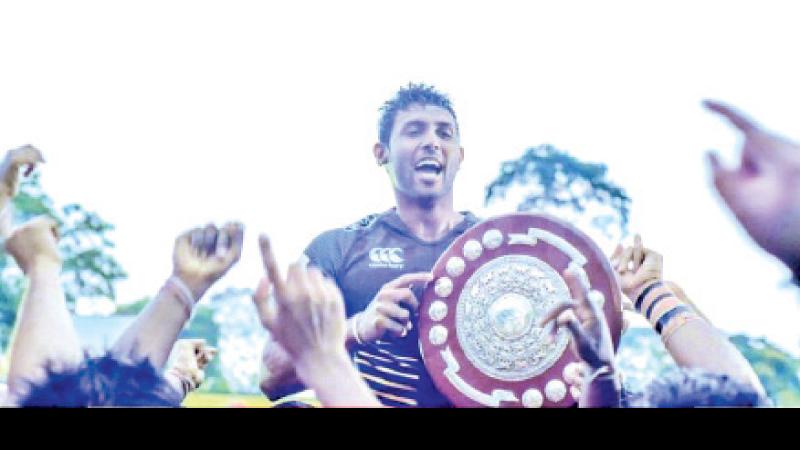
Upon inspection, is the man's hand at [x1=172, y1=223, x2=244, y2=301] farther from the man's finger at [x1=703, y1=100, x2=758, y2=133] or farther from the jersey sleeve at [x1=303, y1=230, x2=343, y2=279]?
the man's finger at [x1=703, y1=100, x2=758, y2=133]

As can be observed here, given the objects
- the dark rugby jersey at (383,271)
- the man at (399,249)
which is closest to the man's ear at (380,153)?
the man at (399,249)

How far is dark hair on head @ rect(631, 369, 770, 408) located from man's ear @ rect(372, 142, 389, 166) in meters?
0.86

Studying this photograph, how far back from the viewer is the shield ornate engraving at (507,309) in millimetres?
2791

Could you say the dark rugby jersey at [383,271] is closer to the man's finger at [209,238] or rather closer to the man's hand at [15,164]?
the man's finger at [209,238]

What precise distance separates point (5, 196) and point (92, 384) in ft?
1.70

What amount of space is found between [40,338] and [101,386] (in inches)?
7.4

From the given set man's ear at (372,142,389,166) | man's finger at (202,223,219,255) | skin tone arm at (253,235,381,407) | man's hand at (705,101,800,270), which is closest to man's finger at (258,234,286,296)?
skin tone arm at (253,235,381,407)

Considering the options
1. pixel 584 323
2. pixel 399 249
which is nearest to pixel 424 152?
pixel 399 249

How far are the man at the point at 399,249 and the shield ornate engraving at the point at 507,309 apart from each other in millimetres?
41

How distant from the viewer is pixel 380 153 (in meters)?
2.89

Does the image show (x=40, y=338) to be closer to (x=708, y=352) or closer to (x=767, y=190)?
(x=708, y=352)

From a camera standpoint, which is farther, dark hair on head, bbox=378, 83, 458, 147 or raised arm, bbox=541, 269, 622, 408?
dark hair on head, bbox=378, 83, 458, 147

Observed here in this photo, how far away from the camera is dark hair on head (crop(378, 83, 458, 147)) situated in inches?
113
